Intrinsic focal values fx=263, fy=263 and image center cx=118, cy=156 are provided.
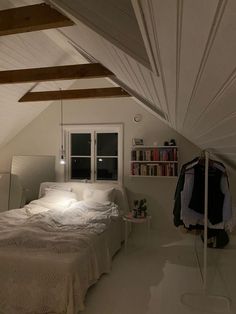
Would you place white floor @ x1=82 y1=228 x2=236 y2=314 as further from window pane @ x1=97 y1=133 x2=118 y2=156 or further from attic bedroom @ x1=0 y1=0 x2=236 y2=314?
window pane @ x1=97 y1=133 x2=118 y2=156

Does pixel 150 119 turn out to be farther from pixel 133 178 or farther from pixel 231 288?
pixel 231 288

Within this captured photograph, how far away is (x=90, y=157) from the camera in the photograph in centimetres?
532

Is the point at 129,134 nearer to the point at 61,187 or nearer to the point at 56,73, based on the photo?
the point at 61,187

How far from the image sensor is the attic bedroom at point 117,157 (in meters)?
0.59

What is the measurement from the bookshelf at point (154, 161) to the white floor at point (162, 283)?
1.23 metres

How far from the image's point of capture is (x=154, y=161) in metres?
4.69

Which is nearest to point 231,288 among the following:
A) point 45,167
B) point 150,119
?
point 150,119

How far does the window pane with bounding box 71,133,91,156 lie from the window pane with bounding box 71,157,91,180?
0.12 meters

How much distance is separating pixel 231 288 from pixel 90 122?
361 cm

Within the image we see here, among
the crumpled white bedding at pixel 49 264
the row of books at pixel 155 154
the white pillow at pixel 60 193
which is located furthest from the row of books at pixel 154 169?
the crumpled white bedding at pixel 49 264

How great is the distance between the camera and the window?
16.9 ft

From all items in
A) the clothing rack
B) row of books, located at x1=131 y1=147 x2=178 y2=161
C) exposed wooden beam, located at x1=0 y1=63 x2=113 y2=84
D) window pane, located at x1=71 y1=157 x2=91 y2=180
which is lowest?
the clothing rack

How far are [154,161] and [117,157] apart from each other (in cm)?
79

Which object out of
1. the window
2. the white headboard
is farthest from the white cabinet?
the window
